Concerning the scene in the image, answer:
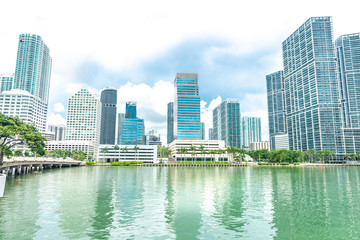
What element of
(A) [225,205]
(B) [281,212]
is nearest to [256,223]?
(B) [281,212]

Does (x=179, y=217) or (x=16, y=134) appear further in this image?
(x=16, y=134)

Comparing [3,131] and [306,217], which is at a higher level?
[3,131]

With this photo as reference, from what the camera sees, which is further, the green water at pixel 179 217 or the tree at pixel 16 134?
the tree at pixel 16 134

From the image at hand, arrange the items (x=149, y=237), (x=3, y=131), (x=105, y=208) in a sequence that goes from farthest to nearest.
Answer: (x=3, y=131) < (x=105, y=208) < (x=149, y=237)

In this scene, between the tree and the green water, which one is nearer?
the green water

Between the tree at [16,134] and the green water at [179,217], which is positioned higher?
the tree at [16,134]

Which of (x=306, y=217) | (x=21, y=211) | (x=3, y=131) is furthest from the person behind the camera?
(x=3, y=131)

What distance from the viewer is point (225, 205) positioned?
32188 millimetres

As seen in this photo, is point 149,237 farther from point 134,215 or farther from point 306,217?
point 306,217

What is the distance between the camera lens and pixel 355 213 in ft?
90.4

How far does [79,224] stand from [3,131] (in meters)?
48.2

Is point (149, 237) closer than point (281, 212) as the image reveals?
Yes

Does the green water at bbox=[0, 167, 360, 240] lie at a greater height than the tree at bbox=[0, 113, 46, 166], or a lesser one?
lesser

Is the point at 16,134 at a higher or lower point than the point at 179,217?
higher
